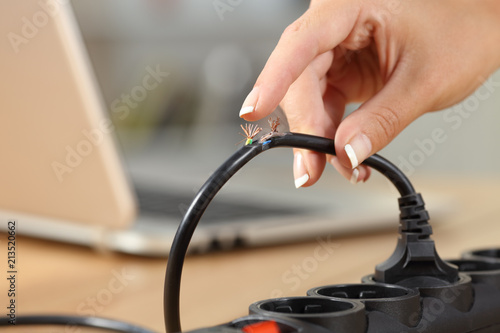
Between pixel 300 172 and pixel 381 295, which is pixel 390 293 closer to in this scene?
pixel 381 295

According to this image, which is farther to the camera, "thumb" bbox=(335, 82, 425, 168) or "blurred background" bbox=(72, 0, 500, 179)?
"blurred background" bbox=(72, 0, 500, 179)

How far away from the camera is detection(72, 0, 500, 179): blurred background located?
106 inches

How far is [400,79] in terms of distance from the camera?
1.68 ft

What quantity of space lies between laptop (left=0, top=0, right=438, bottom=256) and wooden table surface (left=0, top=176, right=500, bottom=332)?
0.02 metres

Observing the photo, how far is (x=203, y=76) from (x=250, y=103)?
2633 mm

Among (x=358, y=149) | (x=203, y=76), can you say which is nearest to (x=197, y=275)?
(x=358, y=149)

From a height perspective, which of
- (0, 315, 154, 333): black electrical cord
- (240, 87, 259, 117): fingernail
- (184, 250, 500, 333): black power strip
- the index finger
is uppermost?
the index finger

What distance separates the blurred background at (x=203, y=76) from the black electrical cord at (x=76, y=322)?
219 centimetres

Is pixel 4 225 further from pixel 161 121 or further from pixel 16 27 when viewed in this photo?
pixel 161 121

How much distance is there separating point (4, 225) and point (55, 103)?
265 mm

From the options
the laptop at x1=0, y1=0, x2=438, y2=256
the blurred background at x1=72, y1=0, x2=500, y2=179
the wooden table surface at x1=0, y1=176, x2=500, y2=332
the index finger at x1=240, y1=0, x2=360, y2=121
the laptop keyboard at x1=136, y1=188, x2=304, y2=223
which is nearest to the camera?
the index finger at x1=240, y1=0, x2=360, y2=121

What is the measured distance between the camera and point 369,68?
1.97 feet

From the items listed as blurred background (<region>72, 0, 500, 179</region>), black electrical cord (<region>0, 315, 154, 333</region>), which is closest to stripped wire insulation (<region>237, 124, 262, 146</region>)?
black electrical cord (<region>0, 315, 154, 333</region>)

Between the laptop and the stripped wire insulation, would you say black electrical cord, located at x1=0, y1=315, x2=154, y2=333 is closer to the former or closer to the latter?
the stripped wire insulation
